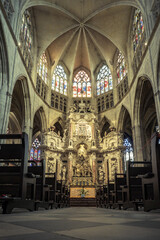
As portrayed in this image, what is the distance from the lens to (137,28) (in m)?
20.2

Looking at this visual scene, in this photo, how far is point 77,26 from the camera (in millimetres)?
24812

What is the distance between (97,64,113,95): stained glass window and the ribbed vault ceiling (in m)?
1.41

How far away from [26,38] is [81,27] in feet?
27.6

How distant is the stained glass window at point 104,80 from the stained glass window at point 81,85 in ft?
5.46

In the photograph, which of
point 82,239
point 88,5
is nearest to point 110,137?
point 88,5

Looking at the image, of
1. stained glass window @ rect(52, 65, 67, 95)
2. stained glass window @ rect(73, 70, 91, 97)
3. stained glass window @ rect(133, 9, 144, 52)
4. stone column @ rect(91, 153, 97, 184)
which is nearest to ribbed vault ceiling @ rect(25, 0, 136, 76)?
stained glass window @ rect(52, 65, 67, 95)

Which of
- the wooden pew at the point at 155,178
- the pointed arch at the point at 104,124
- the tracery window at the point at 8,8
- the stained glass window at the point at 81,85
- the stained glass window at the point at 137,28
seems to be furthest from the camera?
the stained glass window at the point at 81,85

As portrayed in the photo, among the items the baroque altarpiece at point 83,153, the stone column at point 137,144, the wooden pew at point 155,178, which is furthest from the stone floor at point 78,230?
the baroque altarpiece at point 83,153

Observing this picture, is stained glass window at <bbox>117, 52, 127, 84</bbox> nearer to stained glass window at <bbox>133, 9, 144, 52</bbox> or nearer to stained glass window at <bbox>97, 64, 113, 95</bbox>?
stained glass window at <bbox>97, 64, 113, 95</bbox>

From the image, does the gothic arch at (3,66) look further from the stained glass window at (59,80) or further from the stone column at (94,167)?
the stained glass window at (59,80)

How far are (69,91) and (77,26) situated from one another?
8448mm

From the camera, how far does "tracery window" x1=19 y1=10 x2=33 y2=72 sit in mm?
18719

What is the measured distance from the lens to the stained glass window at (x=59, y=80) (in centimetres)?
2725

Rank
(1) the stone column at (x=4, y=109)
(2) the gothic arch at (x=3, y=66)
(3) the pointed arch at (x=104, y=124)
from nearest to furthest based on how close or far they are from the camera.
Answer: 1. (1) the stone column at (x=4, y=109)
2. (2) the gothic arch at (x=3, y=66)
3. (3) the pointed arch at (x=104, y=124)
